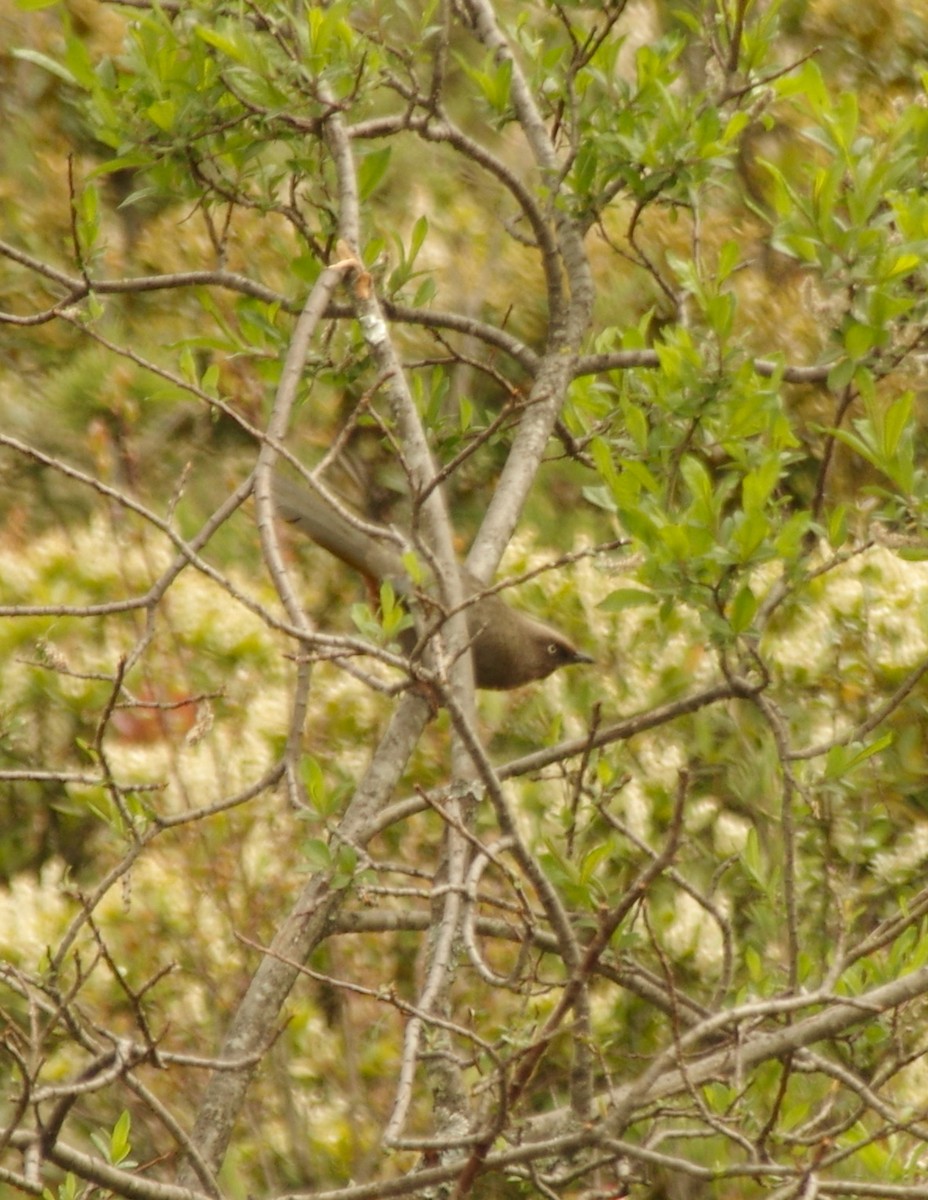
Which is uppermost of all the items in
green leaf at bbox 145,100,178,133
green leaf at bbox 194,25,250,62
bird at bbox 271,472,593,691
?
green leaf at bbox 194,25,250,62

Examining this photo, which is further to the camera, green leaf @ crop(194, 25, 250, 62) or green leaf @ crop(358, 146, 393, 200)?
green leaf @ crop(358, 146, 393, 200)

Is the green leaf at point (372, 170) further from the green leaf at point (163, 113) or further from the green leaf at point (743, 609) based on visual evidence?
the green leaf at point (743, 609)

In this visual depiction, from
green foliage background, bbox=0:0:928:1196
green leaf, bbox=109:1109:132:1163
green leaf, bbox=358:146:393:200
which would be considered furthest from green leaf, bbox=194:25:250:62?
green leaf, bbox=109:1109:132:1163

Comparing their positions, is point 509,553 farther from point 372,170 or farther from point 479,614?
point 372,170

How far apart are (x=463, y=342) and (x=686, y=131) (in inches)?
162

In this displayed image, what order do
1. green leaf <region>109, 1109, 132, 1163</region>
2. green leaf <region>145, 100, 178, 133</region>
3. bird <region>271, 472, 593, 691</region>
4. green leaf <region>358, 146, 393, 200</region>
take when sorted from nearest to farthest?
green leaf <region>109, 1109, 132, 1163</region>, green leaf <region>145, 100, 178, 133</region>, green leaf <region>358, 146, 393, 200</region>, bird <region>271, 472, 593, 691</region>

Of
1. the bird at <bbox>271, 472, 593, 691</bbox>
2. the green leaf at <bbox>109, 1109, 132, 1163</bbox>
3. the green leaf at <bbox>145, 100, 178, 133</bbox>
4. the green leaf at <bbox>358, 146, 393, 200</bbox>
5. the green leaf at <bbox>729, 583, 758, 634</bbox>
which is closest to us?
the green leaf at <bbox>729, 583, 758, 634</bbox>

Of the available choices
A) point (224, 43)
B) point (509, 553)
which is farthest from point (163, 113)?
point (509, 553)

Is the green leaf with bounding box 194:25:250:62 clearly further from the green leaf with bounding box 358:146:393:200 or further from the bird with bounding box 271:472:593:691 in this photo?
the bird with bounding box 271:472:593:691

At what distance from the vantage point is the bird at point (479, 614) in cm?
401

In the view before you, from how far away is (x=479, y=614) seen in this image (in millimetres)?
4375

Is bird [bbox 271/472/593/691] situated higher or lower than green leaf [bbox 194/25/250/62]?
lower

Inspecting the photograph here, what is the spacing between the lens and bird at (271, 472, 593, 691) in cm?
401

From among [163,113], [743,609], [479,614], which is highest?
[163,113]
